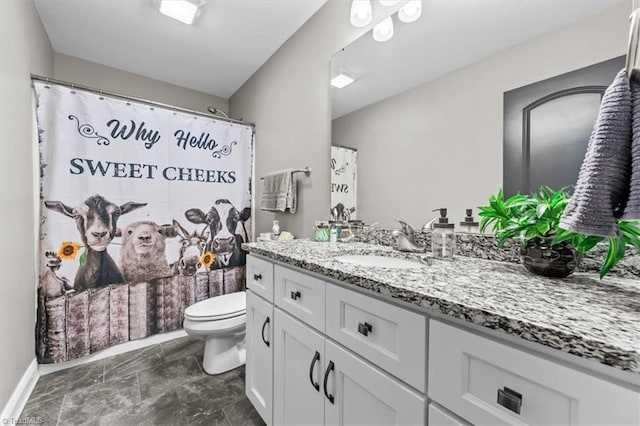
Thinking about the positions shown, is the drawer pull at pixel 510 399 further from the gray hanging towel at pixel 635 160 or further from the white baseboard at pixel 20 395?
the white baseboard at pixel 20 395

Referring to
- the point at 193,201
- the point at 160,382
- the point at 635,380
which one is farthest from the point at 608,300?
the point at 193,201

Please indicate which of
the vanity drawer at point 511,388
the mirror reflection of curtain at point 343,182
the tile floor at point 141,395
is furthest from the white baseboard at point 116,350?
the vanity drawer at point 511,388

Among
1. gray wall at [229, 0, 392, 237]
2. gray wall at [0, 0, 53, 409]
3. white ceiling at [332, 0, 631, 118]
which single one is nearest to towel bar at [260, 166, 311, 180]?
gray wall at [229, 0, 392, 237]

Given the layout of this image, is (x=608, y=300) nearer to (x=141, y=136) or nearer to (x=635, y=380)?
(x=635, y=380)

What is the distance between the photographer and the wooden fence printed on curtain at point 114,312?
5.34 feet

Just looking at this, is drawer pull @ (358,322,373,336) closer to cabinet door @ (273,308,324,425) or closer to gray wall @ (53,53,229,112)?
cabinet door @ (273,308,324,425)

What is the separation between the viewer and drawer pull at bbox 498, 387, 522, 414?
435 mm

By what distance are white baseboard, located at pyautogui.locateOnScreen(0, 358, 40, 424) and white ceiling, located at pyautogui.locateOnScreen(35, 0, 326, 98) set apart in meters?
2.27

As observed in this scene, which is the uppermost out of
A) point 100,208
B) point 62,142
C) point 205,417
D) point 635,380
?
point 62,142

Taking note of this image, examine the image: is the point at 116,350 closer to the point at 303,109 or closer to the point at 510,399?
the point at 303,109

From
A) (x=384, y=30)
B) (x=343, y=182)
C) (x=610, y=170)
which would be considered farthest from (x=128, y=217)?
(x=610, y=170)

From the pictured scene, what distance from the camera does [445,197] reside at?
3.65 feet

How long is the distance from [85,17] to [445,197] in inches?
103

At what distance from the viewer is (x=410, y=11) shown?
1269mm
